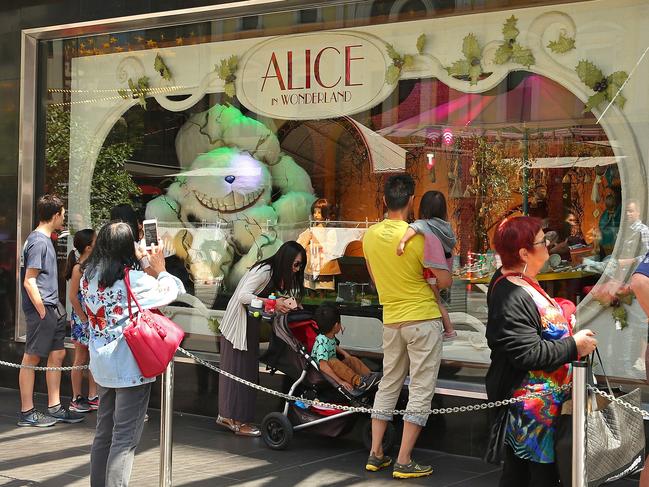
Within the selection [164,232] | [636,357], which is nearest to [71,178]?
[164,232]

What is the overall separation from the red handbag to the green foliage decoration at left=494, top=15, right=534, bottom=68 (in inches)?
142

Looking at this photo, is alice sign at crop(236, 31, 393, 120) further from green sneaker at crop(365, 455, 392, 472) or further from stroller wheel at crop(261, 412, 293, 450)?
green sneaker at crop(365, 455, 392, 472)

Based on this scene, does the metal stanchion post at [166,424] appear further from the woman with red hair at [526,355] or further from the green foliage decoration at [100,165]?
the green foliage decoration at [100,165]

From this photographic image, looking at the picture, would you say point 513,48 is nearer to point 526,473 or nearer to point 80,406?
point 526,473

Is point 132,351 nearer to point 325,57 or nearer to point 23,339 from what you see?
point 325,57

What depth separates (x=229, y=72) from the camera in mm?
9094

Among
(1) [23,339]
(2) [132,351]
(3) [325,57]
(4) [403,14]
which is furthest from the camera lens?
(1) [23,339]

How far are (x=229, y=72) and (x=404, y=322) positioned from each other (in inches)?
138

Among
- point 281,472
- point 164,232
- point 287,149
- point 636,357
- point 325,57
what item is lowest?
point 281,472

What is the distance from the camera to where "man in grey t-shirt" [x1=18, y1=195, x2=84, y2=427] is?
26.5ft

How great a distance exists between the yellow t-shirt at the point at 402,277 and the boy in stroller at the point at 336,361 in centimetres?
69

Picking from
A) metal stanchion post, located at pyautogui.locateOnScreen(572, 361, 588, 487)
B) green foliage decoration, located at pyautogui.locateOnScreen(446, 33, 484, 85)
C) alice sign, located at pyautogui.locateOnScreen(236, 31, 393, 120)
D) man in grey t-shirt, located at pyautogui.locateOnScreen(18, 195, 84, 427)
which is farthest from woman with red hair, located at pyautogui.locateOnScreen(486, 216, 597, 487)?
man in grey t-shirt, located at pyautogui.locateOnScreen(18, 195, 84, 427)

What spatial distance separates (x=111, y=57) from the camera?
9.67m

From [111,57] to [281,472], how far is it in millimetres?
4791
